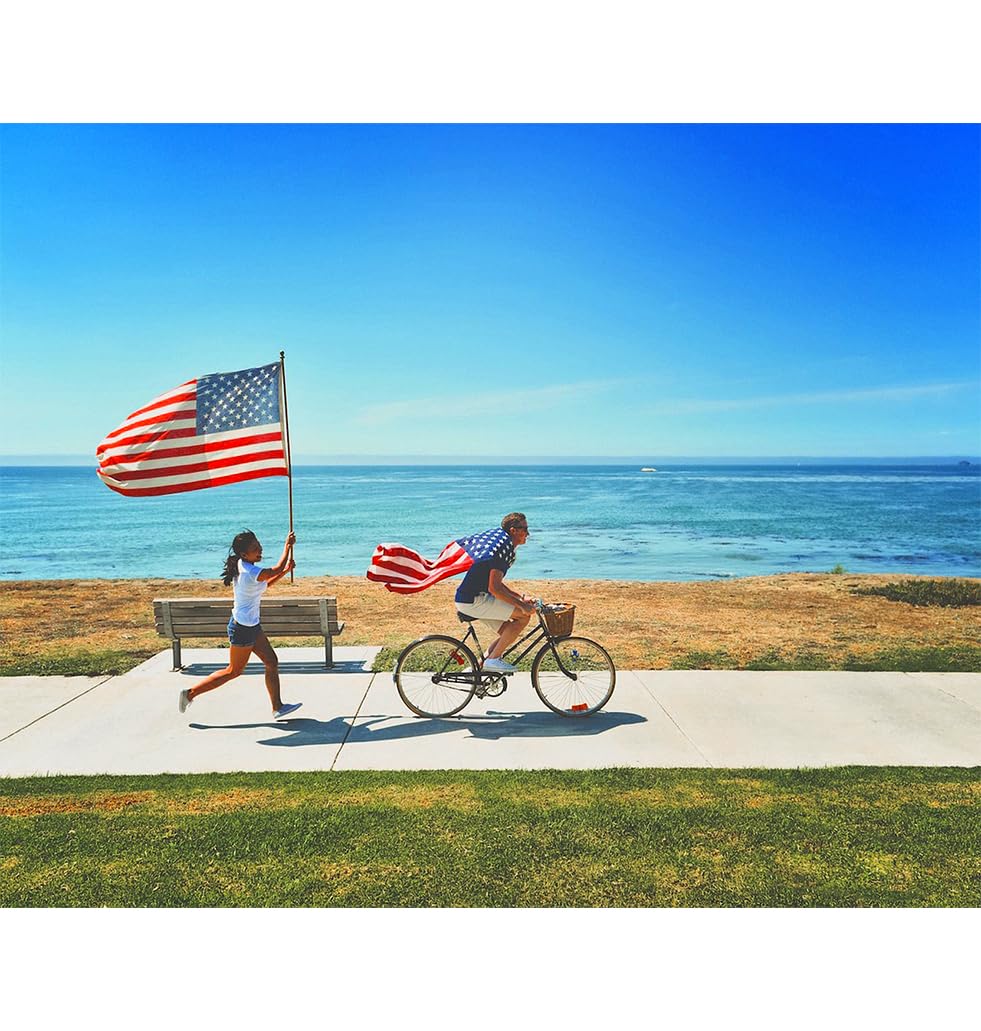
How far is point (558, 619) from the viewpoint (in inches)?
263

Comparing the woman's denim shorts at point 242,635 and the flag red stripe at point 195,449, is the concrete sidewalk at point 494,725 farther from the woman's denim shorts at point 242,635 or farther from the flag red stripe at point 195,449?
the flag red stripe at point 195,449

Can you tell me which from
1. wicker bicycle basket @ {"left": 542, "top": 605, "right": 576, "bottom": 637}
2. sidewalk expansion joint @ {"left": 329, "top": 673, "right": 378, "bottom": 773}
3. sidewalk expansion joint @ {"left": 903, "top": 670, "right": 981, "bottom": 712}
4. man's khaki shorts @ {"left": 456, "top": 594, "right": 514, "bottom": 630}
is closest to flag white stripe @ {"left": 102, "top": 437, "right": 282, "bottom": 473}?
sidewalk expansion joint @ {"left": 329, "top": 673, "right": 378, "bottom": 773}

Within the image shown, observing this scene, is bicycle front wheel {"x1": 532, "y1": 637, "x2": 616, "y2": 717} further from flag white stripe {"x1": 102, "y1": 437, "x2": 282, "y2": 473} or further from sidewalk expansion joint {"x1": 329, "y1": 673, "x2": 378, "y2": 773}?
flag white stripe {"x1": 102, "y1": 437, "x2": 282, "y2": 473}

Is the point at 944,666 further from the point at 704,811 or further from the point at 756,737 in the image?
the point at 704,811

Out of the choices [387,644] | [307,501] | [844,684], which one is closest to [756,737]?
[844,684]

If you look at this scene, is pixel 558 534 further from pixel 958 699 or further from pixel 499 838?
pixel 499 838

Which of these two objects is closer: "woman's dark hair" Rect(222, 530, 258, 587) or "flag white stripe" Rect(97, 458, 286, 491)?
"woman's dark hair" Rect(222, 530, 258, 587)

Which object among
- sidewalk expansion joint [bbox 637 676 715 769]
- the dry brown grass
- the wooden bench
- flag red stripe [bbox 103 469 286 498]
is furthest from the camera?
the dry brown grass

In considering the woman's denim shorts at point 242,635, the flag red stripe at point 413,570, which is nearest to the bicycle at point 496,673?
the flag red stripe at point 413,570

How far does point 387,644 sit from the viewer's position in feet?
33.2

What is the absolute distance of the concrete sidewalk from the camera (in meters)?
5.79

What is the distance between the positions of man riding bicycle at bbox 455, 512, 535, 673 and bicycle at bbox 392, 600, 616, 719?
99mm

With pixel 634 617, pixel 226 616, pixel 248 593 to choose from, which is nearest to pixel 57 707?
pixel 226 616

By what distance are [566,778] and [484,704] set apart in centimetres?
207
